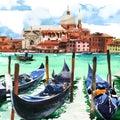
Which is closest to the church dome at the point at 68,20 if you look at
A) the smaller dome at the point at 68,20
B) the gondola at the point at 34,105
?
the smaller dome at the point at 68,20

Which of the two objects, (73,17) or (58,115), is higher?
(73,17)

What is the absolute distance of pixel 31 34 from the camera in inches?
693

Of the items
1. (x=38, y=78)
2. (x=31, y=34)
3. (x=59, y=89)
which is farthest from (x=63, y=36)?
(x=59, y=89)

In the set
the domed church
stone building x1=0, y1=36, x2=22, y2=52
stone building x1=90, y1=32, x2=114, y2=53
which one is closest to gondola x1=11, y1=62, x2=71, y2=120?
stone building x1=90, y1=32, x2=114, y2=53

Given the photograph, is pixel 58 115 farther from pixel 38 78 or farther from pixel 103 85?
pixel 38 78

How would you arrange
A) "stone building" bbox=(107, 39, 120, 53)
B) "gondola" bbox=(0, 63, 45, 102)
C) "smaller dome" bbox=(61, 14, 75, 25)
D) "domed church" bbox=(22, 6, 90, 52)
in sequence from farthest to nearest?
"smaller dome" bbox=(61, 14, 75, 25), "domed church" bbox=(22, 6, 90, 52), "stone building" bbox=(107, 39, 120, 53), "gondola" bbox=(0, 63, 45, 102)

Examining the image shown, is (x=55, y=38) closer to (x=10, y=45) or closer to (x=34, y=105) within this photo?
(x=10, y=45)

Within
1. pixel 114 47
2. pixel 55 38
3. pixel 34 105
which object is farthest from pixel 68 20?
pixel 34 105

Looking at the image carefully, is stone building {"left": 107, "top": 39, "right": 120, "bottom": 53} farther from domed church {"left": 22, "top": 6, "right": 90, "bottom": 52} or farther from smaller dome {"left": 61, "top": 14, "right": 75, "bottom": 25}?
smaller dome {"left": 61, "top": 14, "right": 75, "bottom": 25}

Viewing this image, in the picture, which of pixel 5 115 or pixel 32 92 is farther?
pixel 32 92

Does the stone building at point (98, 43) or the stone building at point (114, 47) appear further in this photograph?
the stone building at point (114, 47)

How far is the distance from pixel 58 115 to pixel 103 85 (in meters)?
0.81

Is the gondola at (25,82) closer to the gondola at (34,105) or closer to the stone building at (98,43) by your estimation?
the gondola at (34,105)

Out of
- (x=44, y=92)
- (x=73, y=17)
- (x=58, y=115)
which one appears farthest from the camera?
(x=73, y=17)
